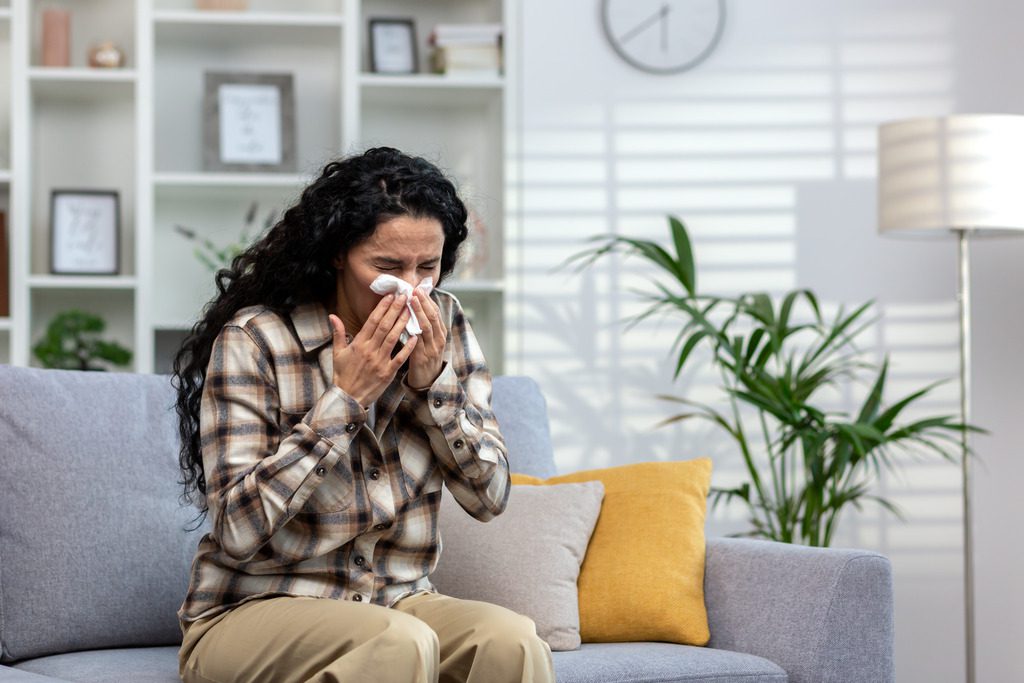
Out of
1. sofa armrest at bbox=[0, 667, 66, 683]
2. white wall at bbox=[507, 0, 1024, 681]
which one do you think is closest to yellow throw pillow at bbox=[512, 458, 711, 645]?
sofa armrest at bbox=[0, 667, 66, 683]

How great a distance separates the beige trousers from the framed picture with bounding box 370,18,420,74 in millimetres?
2322

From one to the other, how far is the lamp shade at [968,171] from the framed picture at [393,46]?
1466 mm

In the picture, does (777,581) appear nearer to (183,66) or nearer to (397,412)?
(397,412)

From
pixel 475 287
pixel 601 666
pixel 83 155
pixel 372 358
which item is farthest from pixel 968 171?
pixel 83 155

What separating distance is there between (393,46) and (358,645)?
2546 millimetres

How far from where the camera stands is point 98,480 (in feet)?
6.68

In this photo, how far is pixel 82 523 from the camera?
2.00 meters

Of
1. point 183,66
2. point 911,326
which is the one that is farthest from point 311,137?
point 911,326

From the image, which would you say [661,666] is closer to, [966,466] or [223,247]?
[966,466]

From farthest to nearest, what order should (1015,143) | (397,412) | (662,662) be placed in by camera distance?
(1015,143) < (662,662) < (397,412)

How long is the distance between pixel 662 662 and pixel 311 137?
231cm

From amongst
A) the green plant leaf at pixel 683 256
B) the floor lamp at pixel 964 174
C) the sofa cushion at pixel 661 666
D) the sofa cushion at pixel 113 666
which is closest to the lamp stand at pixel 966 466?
the floor lamp at pixel 964 174

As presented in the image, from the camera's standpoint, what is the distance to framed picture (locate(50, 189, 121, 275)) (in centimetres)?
359

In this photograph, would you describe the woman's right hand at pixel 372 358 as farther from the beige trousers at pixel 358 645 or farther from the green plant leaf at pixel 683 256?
the green plant leaf at pixel 683 256
